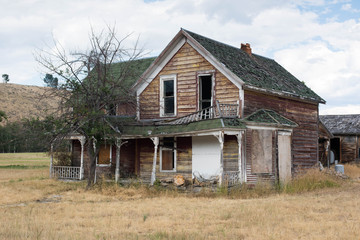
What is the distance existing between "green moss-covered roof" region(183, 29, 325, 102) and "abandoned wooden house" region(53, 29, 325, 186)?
0.30 feet

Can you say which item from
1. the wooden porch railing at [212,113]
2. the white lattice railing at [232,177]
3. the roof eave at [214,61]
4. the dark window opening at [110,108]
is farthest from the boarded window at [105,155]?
the white lattice railing at [232,177]

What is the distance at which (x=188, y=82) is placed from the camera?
21.7 metres

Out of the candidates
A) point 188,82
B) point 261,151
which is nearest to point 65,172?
point 188,82

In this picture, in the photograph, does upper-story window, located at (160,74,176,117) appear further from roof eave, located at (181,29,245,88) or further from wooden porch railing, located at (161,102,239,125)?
roof eave, located at (181,29,245,88)

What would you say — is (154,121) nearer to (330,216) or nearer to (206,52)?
(206,52)

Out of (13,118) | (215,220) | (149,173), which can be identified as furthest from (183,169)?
(13,118)

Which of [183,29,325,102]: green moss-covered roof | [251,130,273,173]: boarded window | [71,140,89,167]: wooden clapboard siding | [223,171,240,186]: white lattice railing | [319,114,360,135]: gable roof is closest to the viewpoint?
[223,171,240,186]: white lattice railing

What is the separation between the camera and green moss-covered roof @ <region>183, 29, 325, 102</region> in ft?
69.5

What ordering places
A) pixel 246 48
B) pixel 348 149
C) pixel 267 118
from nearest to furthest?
Result: pixel 267 118
pixel 246 48
pixel 348 149

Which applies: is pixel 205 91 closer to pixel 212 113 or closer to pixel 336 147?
pixel 212 113

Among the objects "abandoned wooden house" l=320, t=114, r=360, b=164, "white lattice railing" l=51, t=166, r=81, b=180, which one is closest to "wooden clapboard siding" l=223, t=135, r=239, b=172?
"white lattice railing" l=51, t=166, r=81, b=180

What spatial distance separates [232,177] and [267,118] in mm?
3636

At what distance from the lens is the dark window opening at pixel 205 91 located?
21.4m

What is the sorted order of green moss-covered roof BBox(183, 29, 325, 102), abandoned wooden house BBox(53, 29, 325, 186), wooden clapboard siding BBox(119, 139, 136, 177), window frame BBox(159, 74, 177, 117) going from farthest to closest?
wooden clapboard siding BBox(119, 139, 136, 177), window frame BBox(159, 74, 177, 117), green moss-covered roof BBox(183, 29, 325, 102), abandoned wooden house BBox(53, 29, 325, 186)
